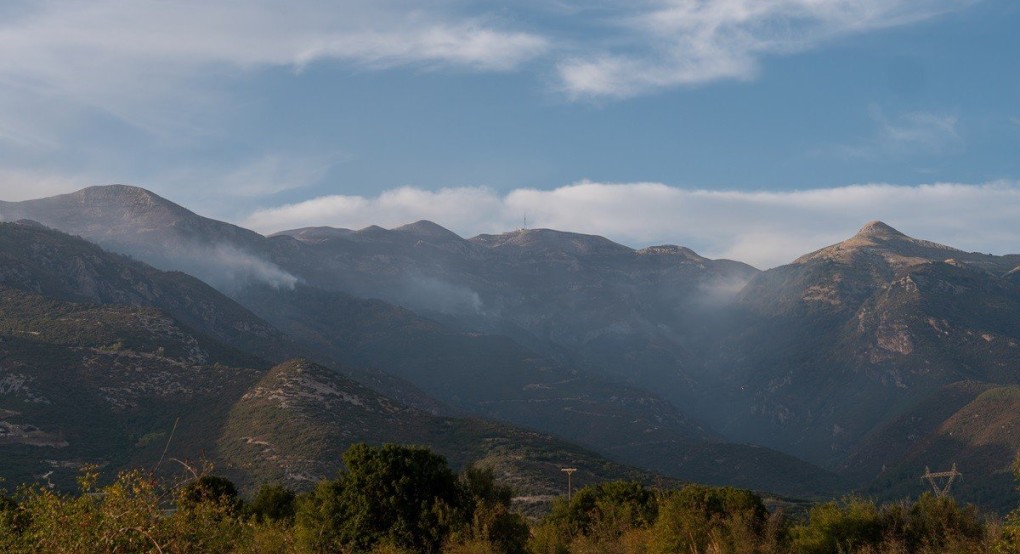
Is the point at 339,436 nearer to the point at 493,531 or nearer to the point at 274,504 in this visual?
the point at 274,504

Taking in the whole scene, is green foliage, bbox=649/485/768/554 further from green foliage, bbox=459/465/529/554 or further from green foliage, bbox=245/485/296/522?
green foliage, bbox=245/485/296/522

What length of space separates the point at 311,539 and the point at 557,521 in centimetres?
1988

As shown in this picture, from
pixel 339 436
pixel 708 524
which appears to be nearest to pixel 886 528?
pixel 708 524

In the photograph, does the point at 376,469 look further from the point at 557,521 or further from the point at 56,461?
the point at 56,461

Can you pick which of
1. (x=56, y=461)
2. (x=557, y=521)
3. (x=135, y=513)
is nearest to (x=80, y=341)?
(x=56, y=461)

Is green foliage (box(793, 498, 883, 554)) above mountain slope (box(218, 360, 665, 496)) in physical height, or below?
above

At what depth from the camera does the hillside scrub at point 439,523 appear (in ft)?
67.6

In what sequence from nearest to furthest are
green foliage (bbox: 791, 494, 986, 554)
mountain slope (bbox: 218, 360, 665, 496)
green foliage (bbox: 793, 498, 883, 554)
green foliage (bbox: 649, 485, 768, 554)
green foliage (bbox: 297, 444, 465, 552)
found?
green foliage (bbox: 649, 485, 768, 554) < green foliage (bbox: 791, 494, 986, 554) < green foliage (bbox: 793, 498, 883, 554) < green foliage (bbox: 297, 444, 465, 552) < mountain slope (bbox: 218, 360, 665, 496)

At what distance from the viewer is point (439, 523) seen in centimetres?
4747

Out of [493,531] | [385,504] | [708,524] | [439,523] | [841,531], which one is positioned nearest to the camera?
[708,524]

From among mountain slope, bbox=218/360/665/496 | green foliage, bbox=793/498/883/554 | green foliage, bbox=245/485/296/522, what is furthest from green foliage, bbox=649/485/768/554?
mountain slope, bbox=218/360/665/496

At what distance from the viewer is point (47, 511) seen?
21516 mm

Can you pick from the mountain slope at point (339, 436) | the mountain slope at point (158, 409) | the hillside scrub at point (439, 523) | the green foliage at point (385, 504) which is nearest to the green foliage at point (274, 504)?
the hillside scrub at point (439, 523)

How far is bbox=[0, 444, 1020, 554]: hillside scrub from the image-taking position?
20.6 meters
